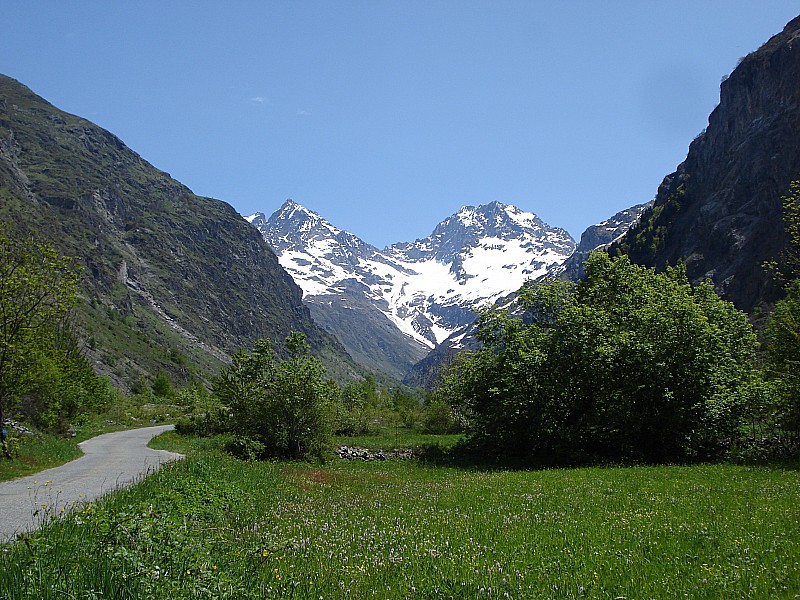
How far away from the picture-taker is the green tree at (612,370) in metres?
28.0

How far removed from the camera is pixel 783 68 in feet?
487

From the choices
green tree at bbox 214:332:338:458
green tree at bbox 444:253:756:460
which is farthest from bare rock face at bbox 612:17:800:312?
green tree at bbox 214:332:338:458

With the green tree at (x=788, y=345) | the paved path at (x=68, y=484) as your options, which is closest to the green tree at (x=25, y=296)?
the paved path at (x=68, y=484)

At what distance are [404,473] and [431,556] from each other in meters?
18.8

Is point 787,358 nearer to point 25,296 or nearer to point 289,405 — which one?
point 289,405

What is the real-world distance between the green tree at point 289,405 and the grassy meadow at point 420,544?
13019 mm

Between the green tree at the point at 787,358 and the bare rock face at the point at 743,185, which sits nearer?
the green tree at the point at 787,358

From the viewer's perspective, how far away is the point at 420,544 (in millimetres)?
10680

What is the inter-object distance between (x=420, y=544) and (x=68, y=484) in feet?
48.3

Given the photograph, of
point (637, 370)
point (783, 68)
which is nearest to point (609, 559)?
point (637, 370)

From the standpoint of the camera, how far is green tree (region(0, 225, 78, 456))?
81.6 ft

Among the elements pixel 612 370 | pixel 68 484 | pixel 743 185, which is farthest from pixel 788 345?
pixel 743 185

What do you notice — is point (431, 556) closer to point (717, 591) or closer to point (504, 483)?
point (717, 591)

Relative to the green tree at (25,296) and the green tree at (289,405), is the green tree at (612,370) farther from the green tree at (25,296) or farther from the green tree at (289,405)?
the green tree at (25,296)
